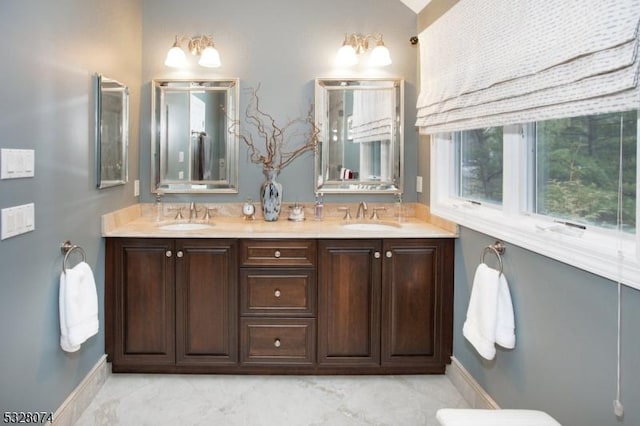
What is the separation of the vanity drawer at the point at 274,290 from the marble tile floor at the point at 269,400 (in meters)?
0.42

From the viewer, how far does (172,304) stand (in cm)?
299

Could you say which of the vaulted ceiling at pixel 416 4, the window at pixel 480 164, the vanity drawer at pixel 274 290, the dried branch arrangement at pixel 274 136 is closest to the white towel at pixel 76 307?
the vanity drawer at pixel 274 290

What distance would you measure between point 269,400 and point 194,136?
183cm

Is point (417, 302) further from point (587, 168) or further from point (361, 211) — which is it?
point (587, 168)

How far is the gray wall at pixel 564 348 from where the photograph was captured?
4.87 ft

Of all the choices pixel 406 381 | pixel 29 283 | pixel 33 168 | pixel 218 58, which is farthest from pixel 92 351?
pixel 218 58

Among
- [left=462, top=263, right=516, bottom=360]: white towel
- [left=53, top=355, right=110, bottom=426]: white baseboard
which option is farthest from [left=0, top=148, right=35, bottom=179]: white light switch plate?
[left=462, top=263, right=516, bottom=360]: white towel

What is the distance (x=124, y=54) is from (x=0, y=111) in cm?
152

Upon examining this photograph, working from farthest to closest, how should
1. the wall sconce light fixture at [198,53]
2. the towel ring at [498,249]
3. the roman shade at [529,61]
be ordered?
1. the wall sconce light fixture at [198,53]
2. the towel ring at [498,249]
3. the roman shade at [529,61]

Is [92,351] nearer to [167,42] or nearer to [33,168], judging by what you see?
[33,168]

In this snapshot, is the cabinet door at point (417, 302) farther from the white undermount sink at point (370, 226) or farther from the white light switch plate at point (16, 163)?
the white light switch plate at point (16, 163)

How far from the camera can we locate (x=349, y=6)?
3527mm

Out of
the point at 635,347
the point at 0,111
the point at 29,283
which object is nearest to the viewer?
the point at 635,347

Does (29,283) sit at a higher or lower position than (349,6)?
lower
